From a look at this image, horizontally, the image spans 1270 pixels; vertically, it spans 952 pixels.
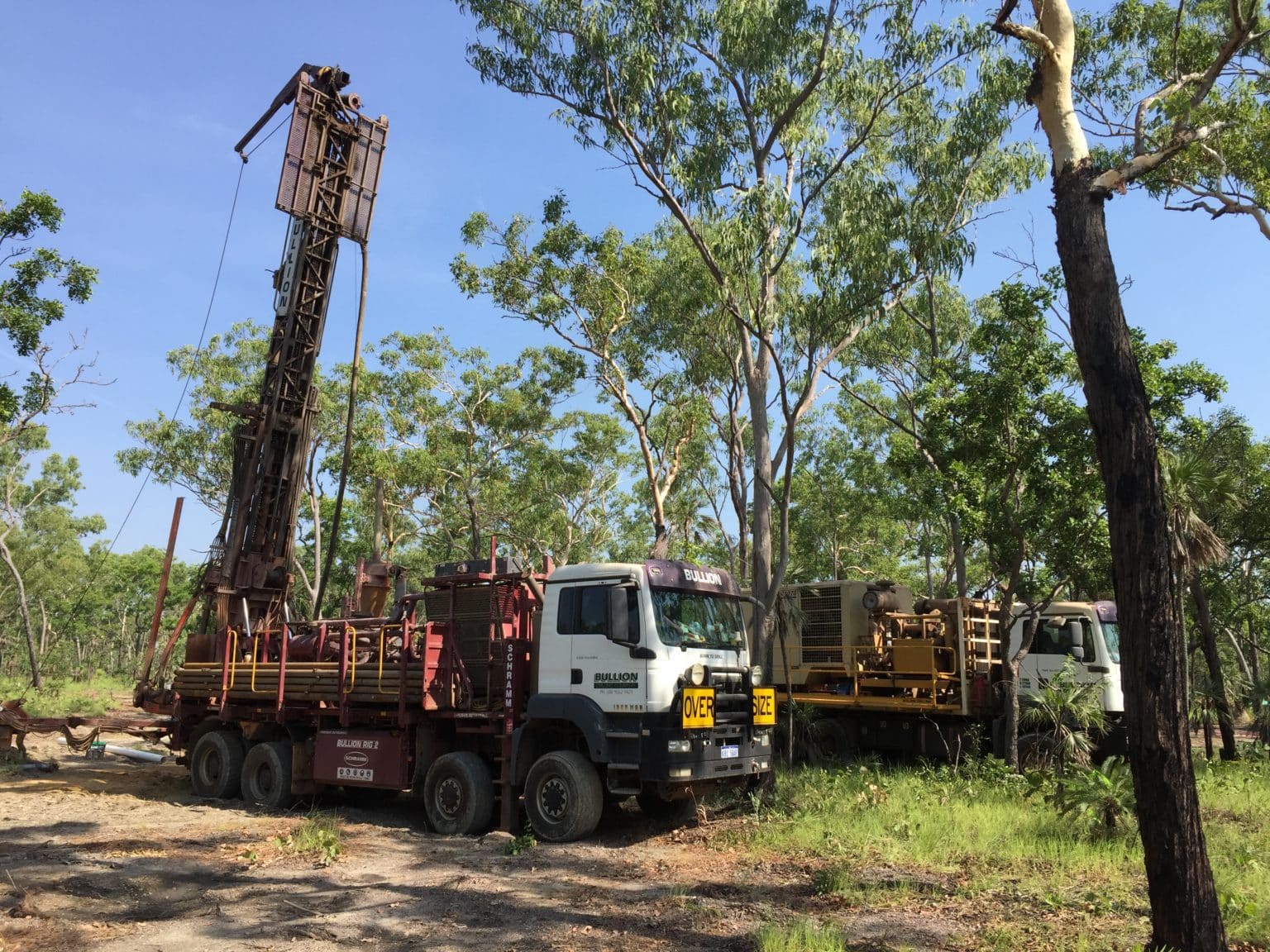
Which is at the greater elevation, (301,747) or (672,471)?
(672,471)

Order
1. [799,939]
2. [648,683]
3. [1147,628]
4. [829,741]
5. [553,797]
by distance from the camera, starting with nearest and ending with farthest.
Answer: [1147,628]
[799,939]
[648,683]
[553,797]
[829,741]

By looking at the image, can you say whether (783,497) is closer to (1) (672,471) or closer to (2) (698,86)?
(2) (698,86)

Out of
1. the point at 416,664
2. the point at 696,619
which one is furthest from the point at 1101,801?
the point at 416,664

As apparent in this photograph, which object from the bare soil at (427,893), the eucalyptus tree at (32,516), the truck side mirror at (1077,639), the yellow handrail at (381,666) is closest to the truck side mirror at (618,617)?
the bare soil at (427,893)

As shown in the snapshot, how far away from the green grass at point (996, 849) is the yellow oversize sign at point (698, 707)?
1.34 metres

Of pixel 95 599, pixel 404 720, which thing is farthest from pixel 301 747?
pixel 95 599

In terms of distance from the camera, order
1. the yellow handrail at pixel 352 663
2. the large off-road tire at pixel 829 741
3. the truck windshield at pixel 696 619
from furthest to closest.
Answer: the large off-road tire at pixel 829 741 < the yellow handrail at pixel 352 663 < the truck windshield at pixel 696 619

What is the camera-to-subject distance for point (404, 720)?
11.0 meters

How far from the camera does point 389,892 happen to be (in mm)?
7785

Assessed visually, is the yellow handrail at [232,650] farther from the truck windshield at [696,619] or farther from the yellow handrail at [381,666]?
the truck windshield at [696,619]

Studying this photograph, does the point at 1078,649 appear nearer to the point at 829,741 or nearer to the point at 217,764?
the point at 829,741

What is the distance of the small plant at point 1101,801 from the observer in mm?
8938

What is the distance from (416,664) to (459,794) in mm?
1547

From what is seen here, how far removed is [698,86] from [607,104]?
154cm
